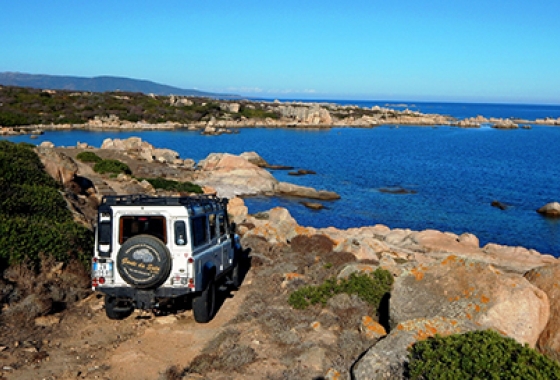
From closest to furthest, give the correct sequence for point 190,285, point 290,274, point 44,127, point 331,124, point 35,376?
point 35,376 < point 190,285 < point 290,274 < point 44,127 < point 331,124

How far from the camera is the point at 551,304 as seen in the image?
32.2ft

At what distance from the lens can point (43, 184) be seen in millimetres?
20297

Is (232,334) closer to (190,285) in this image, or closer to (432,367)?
(190,285)

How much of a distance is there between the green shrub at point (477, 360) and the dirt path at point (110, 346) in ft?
15.1

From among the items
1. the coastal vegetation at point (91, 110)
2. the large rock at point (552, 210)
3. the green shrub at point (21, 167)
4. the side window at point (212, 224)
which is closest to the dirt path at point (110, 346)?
the side window at point (212, 224)

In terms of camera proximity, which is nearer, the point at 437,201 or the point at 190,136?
the point at 437,201

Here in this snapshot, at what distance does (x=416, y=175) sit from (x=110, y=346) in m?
56.2

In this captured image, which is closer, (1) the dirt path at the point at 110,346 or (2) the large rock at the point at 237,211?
(1) the dirt path at the point at 110,346

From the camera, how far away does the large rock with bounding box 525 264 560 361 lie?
30.3ft

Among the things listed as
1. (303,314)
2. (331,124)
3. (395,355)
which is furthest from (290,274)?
(331,124)

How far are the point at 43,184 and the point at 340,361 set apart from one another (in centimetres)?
1545

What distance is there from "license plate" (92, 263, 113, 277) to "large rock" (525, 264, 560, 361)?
8.62m

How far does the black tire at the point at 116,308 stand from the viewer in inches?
442

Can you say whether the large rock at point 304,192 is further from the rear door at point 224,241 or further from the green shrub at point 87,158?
the rear door at point 224,241
